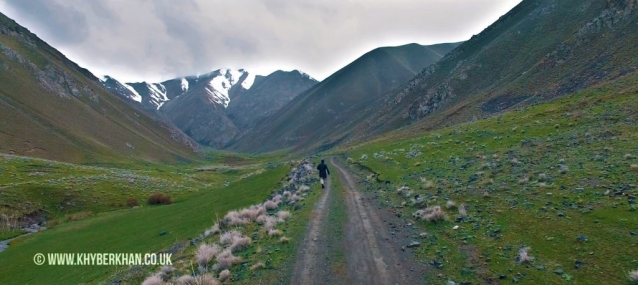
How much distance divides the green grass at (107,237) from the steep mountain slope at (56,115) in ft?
262

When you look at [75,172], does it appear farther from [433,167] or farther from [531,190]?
[531,190]

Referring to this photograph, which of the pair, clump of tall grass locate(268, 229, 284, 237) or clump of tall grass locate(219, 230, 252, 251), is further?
clump of tall grass locate(268, 229, 284, 237)

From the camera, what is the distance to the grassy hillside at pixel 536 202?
421 inches

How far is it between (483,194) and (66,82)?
194304mm

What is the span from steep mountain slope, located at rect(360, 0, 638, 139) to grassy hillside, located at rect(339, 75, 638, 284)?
38.3m

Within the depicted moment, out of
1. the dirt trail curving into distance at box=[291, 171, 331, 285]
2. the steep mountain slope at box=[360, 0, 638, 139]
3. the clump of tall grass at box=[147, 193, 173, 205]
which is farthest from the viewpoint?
the steep mountain slope at box=[360, 0, 638, 139]

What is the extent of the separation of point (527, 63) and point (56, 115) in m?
163

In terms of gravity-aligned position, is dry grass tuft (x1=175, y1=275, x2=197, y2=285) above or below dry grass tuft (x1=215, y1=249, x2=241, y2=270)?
above

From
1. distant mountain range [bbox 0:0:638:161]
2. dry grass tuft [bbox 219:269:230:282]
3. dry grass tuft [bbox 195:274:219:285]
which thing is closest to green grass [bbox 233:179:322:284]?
dry grass tuft [bbox 219:269:230:282]

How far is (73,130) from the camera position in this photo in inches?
4990

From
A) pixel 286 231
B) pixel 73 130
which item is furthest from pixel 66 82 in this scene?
pixel 286 231

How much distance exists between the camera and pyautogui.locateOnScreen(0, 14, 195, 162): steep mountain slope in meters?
108

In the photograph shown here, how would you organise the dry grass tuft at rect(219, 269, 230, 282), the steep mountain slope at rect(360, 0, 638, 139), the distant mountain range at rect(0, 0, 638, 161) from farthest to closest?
1. the distant mountain range at rect(0, 0, 638, 161)
2. the steep mountain slope at rect(360, 0, 638, 139)
3. the dry grass tuft at rect(219, 269, 230, 282)

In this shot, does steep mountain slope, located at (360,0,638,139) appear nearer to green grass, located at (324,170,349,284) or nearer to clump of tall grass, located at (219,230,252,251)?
green grass, located at (324,170,349,284)
